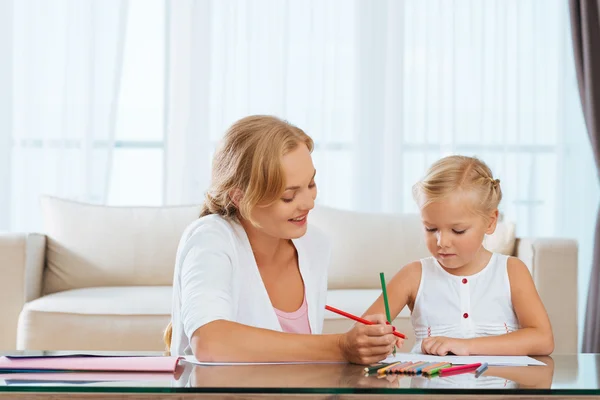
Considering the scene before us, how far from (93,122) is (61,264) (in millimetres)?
1056

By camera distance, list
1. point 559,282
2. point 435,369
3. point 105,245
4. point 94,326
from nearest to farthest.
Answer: point 435,369 < point 94,326 < point 559,282 < point 105,245

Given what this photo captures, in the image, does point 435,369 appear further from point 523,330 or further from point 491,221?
point 491,221

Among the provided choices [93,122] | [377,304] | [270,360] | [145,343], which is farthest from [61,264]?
[270,360]

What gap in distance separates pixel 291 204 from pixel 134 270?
2.04 meters

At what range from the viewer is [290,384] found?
3.41 feet

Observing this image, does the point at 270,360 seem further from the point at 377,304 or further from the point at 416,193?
the point at 416,193

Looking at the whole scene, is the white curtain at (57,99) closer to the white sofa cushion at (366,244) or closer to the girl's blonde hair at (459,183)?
the white sofa cushion at (366,244)

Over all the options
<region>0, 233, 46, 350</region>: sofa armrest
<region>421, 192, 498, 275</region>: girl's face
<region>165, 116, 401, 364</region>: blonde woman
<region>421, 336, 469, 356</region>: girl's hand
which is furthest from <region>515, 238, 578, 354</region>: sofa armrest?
<region>0, 233, 46, 350</region>: sofa armrest

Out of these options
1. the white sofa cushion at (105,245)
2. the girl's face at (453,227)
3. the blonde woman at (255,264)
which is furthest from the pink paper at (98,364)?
the white sofa cushion at (105,245)

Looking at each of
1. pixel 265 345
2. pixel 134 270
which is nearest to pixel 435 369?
pixel 265 345

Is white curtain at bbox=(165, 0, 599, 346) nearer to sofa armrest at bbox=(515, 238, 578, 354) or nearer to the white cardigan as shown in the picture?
sofa armrest at bbox=(515, 238, 578, 354)

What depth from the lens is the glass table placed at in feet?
3.32

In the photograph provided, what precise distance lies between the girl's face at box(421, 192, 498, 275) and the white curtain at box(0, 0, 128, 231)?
9.16 ft

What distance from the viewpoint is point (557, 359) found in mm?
1340
